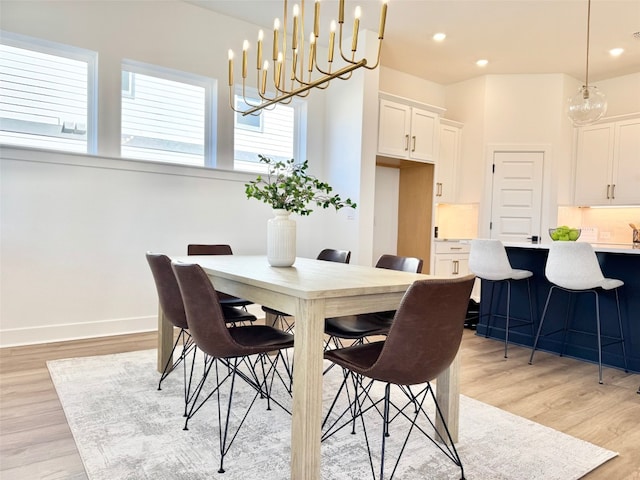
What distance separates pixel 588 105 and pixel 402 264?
2.32 metres

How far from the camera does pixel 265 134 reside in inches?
193

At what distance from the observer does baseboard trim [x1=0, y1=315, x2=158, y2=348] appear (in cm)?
346

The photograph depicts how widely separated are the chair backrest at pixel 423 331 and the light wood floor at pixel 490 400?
2.48ft

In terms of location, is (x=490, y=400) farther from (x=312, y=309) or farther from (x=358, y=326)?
(x=312, y=309)

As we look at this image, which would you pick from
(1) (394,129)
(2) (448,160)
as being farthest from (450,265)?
(1) (394,129)

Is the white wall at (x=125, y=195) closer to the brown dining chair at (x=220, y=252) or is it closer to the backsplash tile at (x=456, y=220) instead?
the brown dining chair at (x=220, y=252)

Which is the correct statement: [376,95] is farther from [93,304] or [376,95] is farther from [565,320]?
[93,304]

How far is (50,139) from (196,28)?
175cm

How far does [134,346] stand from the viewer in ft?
11.6

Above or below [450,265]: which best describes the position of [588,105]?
above

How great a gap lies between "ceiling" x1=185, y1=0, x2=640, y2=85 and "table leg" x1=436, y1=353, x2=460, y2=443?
3575mm

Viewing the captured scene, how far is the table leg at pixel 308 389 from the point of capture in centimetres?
157

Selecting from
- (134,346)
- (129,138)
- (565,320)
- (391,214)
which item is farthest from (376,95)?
(134,346)

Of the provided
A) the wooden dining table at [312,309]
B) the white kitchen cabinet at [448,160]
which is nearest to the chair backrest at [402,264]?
the wooden dining table at [312,309]
